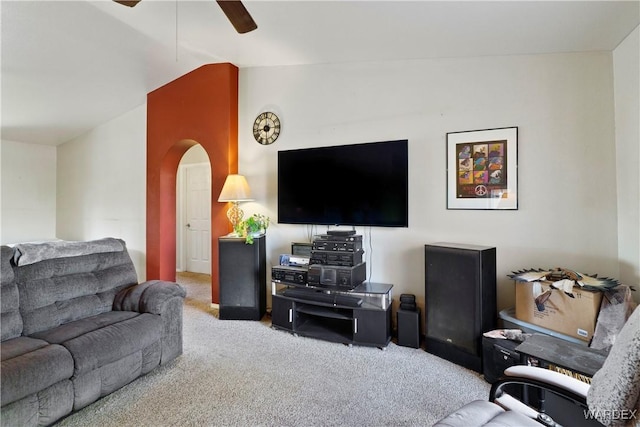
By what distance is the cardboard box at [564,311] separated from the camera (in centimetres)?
194

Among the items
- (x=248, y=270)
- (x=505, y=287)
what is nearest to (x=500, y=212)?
(x=505, y=287)

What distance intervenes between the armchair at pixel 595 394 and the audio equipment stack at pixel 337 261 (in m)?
1.60

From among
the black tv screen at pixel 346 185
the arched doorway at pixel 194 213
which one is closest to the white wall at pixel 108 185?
the arched doorway at pixel 194 213

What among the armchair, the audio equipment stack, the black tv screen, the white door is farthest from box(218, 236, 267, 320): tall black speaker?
the armchair

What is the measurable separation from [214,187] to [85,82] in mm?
2024

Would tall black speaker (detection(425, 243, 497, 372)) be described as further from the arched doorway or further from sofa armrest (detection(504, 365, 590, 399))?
the arched doorway

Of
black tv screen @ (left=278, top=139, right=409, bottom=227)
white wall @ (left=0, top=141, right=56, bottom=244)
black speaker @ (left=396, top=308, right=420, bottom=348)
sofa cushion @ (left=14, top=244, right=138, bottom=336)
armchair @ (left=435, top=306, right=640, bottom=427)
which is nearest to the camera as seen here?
armchair @ (left=435, top=306, right=640, bottom=427)

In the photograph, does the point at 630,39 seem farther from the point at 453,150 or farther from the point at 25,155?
the point at 25,155

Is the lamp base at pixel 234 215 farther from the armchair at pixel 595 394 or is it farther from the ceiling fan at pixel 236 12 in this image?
the armchair at pixel 595 394

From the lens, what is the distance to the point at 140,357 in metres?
2.12

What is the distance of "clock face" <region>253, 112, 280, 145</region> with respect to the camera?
3.62 metres

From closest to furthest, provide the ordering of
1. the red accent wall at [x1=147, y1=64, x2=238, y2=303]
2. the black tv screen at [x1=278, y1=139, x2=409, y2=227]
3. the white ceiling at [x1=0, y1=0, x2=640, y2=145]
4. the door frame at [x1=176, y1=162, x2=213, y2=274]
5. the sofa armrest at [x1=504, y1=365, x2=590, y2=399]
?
the sofa armrest at [x1=504, y1=365, x2=590, y2=399], the white ceiling at [x1=0, y1=0, x2=640, y2=145], the black tv screen at [x1=278, y1=139, x2=409, y2=227], the red accent wall at [x1=147, y1=64, x2=238, y2=303], the door frame at [x1=176, y1=162, x2=213, y2=274]

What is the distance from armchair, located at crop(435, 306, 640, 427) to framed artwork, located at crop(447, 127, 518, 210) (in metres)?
1.66

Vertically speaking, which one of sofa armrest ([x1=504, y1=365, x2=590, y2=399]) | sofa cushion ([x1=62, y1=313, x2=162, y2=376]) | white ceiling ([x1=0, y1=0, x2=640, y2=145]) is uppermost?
white ceiling ([x1=0, y1=0, x2=640, y2=145])
